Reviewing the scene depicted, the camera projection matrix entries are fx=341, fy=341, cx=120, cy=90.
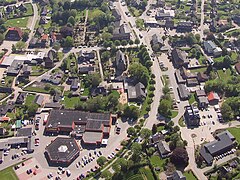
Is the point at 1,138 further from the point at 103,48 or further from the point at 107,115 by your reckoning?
the point at 103,48

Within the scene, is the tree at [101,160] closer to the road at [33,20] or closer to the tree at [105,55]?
the tree at [105,55]

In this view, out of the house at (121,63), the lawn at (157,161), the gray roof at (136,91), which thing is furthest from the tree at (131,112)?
the house at (121,63)

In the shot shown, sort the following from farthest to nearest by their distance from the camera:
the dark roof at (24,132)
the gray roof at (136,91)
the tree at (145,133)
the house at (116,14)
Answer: the house at (116,14)
the gray roof at (136,91)
the dark roof at (24,132)
the tree at (145,133)

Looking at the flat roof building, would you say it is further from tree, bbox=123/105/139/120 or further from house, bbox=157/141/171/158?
house, bbox=157/141/171/158

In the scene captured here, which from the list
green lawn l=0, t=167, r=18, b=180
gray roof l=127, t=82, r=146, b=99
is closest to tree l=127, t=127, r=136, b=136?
gray roof l=127, t=82, r=146, b=99

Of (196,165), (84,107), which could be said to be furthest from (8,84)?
(196,165)

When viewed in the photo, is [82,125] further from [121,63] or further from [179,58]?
[179,58]
